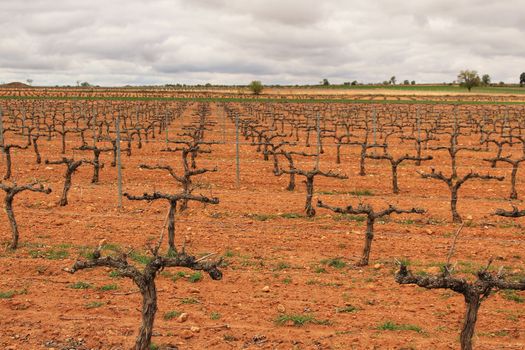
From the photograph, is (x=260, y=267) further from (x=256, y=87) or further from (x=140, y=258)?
(x=256, y=87)

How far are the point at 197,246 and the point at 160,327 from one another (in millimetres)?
3922

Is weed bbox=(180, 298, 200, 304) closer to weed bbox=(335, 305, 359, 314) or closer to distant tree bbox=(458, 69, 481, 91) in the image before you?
weed bbox=(335, 305, 359, 314)

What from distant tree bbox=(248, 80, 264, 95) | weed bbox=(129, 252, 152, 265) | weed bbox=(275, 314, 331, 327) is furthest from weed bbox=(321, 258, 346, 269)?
distant tree bbox=(248, 80, 264, 95)

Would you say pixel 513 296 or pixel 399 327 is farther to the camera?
pixel 513 296

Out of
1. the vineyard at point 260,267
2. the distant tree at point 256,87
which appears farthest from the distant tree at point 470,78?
the vineyard at point 260,267

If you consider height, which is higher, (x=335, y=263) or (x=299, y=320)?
(x=335, y=263)

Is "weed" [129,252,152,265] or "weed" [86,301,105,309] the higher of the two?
"weed" [129,252,152,265]

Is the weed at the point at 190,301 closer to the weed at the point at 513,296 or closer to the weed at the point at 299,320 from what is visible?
the weed at the point at 299,320

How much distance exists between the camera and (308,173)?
14.9 m

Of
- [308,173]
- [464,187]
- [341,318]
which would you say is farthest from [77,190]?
[464,187]

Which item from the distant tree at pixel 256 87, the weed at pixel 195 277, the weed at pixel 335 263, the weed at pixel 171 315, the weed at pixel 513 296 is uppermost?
the distant tree at pixel 256 87

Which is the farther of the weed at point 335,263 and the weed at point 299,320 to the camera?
the weed at point 335,263

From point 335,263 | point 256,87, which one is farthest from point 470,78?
point 335,263

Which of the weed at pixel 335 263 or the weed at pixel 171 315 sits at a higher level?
the weed at pixel 335 263
